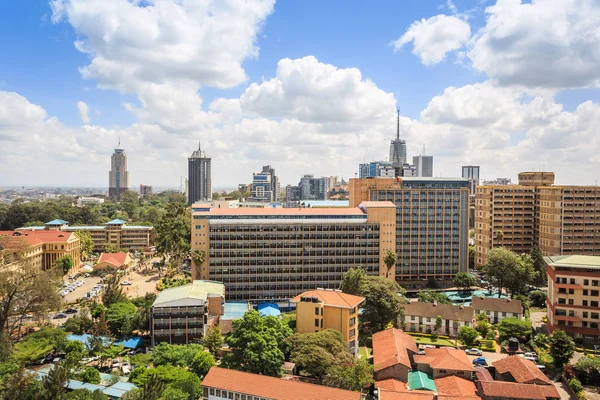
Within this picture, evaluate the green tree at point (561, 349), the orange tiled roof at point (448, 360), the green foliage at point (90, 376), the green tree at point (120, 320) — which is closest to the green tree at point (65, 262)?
the green tree at point (120, 320)

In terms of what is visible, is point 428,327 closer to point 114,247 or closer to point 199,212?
point 199,212

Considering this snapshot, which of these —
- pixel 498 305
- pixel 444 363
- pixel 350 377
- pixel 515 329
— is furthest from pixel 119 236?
pixel 515 329

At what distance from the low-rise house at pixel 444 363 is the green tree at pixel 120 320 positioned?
104 feet

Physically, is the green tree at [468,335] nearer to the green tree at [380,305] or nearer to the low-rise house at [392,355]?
the low-rise house at [392,355]

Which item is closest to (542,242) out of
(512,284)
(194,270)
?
(512,284)

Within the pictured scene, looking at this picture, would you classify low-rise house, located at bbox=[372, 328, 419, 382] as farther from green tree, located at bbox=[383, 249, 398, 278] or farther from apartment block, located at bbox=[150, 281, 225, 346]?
green tree, located at bbox=[383, 249, 398, 278]

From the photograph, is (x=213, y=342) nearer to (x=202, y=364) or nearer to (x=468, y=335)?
(x=202, y=364)

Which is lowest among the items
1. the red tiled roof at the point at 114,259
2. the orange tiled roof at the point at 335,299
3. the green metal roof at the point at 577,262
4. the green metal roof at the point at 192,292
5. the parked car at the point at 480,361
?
the parked car at the point at 480,361

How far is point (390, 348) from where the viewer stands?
45.4 m

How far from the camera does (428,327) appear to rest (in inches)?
2253

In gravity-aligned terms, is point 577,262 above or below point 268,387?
above

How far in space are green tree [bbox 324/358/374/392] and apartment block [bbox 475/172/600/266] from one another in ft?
191

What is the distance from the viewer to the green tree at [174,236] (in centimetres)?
8169

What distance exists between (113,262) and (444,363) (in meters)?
66.7
